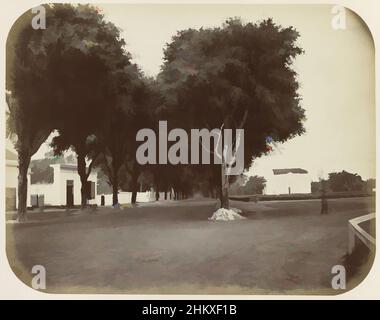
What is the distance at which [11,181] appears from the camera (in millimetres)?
6504

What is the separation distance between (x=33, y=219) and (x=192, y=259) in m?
2.15

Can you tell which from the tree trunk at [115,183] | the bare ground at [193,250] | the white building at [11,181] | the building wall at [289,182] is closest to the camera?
the bare ground at [193,250]

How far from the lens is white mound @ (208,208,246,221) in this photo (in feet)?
21.6

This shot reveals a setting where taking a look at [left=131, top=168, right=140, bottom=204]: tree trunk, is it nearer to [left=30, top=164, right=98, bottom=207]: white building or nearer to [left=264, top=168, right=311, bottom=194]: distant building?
[left=30, top=164, right=98, bottom=207]: white building

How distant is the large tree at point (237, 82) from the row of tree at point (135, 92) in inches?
0.5

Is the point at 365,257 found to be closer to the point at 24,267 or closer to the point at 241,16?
the point at 241,16

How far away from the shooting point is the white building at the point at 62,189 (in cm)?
648

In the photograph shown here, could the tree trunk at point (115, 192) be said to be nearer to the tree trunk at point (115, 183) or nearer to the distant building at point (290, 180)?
the tree trunk at point (115, 183)

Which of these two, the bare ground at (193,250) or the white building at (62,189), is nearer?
the bare ground at (193,250)

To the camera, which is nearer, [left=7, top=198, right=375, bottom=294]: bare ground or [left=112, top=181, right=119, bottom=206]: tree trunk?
[left=7, top=198, right=375, bottom=294]: bare ground

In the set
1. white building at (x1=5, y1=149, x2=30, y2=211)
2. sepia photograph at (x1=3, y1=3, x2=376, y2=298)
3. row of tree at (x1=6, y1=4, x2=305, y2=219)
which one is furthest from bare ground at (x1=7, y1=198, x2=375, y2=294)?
row of tree at (x1=6, y1=4, x2=305, y2=219)

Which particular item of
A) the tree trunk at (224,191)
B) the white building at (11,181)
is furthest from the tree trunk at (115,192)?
the tree trunk at (224,191)

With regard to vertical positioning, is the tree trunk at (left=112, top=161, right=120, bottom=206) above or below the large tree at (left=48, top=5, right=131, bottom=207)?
below

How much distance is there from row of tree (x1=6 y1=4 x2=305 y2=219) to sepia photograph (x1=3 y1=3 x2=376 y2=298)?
0.02m
